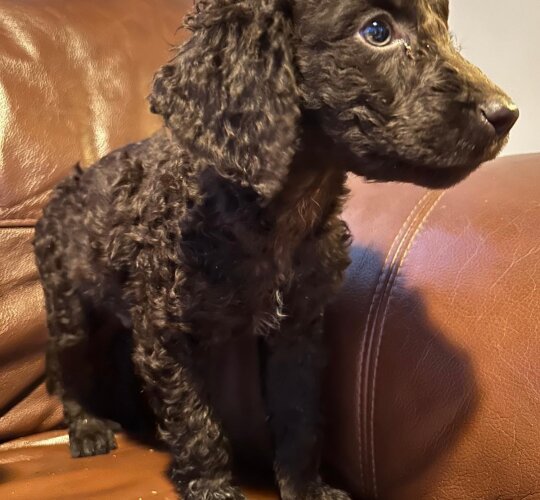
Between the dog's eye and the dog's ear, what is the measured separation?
0.37ft

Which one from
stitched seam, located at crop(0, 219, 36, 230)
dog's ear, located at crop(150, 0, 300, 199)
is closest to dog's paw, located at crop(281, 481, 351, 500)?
dog's ear, located at crop(150, 0, 300, 199)

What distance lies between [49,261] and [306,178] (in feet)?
2.27

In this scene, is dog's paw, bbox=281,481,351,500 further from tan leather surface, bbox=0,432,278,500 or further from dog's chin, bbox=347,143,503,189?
dog's chin, bbox=347,143,503,189

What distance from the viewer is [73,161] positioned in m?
1.69

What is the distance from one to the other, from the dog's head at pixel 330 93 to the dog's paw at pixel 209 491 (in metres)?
0.58

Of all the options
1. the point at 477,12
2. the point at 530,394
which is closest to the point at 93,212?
the point at 530,394

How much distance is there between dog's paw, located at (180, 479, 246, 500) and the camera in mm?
1263

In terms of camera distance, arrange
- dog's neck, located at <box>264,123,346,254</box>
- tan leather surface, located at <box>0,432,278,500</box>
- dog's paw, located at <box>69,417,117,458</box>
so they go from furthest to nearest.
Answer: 1. dog's paw, located at <box>69,417,117,458</box>
2. tan leather surface, located at <box>0,432,278,500</box>
3. dog's neck, located at <box>264,123,346,254</box>

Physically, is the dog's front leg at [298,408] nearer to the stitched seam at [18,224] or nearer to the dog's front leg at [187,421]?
the dog's front leg at [187,421]

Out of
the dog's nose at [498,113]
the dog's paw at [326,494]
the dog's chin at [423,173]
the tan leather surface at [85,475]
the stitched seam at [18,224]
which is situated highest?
the dog's nose at [498,113]

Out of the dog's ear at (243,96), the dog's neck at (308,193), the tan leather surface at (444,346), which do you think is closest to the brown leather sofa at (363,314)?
the tan leather surface at (444,346)

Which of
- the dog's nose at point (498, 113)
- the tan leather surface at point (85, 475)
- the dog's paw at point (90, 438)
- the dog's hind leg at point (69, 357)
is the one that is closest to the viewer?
the dog's nose at point (498, 113)

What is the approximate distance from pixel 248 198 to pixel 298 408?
43cm

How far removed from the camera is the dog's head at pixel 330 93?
100 centimetres
